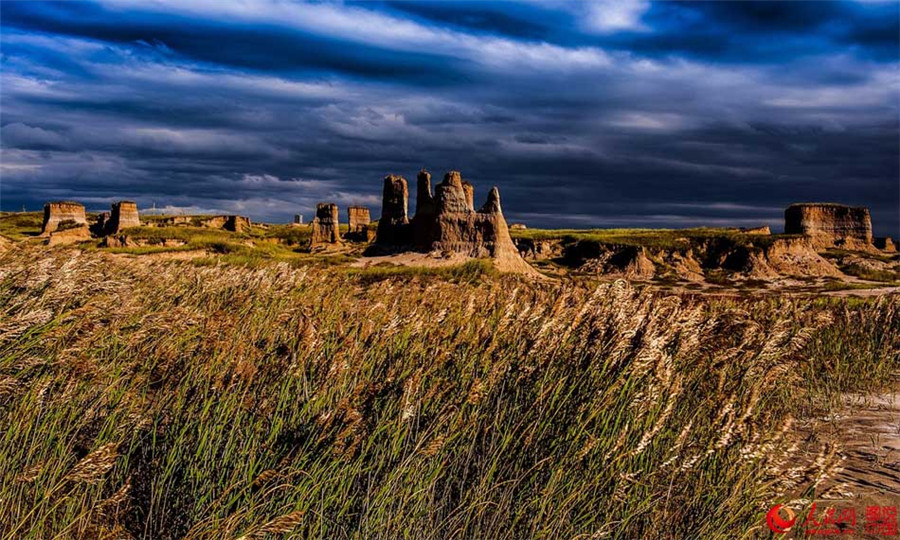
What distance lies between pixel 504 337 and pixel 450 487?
176cm

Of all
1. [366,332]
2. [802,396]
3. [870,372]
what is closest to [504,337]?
[366,332]

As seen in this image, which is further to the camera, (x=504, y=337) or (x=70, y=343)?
(x=504, y=337)

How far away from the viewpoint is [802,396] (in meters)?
8.27

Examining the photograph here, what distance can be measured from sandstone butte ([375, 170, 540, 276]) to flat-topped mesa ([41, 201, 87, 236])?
56.0 m

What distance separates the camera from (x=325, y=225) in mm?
70688

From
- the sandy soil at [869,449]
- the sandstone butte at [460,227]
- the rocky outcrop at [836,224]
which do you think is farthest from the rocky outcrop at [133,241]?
the rocky outcrop at [836,224]

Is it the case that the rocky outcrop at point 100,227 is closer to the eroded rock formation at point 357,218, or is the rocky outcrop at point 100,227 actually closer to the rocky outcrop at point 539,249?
the eroded rock formation at point 357,218

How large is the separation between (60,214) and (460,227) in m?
65.4

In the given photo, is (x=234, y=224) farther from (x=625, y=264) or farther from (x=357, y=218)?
(x=625, y=264)

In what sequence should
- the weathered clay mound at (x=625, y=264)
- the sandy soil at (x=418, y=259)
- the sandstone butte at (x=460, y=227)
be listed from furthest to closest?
the weathered clay mound at (x=625, y=264) < the sandstone butte at (x=460, y=227) < the sandy soil at (x=418, y=259)

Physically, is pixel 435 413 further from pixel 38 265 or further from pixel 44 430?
pixel 38 265

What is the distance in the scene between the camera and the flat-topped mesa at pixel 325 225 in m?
70.0

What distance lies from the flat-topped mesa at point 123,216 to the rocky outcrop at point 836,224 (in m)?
94.4

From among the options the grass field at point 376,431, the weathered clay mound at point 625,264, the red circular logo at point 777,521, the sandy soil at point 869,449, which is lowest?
the weathered clay mound at point 625,264
